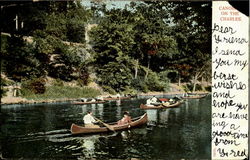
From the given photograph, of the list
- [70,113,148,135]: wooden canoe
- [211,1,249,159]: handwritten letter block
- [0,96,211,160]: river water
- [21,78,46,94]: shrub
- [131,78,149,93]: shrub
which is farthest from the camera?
[131,78,149,93]: shrub

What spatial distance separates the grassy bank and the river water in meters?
0.15

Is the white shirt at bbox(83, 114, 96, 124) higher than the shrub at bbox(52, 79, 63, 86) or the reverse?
the reverse

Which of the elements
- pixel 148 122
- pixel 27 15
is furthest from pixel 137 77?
pixel 27 15

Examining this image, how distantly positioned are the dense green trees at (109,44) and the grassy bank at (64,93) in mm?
137

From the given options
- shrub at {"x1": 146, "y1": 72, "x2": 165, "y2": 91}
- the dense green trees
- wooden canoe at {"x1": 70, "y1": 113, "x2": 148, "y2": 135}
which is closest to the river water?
wooden canoe at {"x1": 70, "y1": 113, "x2": 148, "y2": 135}

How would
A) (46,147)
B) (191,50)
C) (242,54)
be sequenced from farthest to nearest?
(191,50), (46,147), (242,54)

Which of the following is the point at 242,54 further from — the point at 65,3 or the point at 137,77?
the point at 65,3

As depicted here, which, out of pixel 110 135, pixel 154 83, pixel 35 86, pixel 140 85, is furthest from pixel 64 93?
pixel 154 83

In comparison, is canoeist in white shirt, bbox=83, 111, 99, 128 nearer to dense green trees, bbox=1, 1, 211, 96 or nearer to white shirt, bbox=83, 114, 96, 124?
white shirt, bbox=83, 114, 96, 124

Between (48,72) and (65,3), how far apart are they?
98 centimetres

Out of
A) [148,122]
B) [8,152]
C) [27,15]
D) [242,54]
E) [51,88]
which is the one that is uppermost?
[27,15]

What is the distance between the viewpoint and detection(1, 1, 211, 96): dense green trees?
15.1 feet

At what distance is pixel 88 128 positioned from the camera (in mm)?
4801

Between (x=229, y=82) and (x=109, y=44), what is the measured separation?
5.54ft
